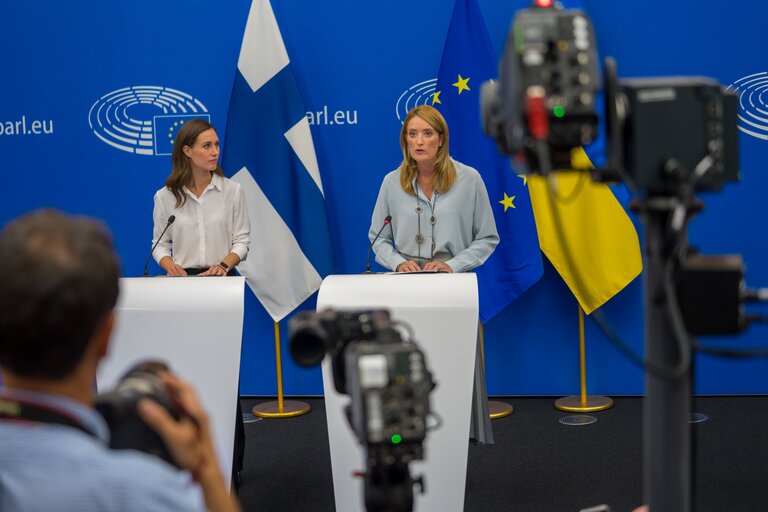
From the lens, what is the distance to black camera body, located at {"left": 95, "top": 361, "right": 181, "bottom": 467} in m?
1.35

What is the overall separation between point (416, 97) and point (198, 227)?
1.75 meters

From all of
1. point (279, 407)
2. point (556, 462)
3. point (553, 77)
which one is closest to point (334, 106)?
point (279, 407)

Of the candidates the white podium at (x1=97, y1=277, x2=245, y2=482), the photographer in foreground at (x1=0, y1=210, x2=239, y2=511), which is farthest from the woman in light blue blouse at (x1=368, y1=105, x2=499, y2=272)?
the photographer in foreground at (x1=0, y1=210, x2=239, y2=511)

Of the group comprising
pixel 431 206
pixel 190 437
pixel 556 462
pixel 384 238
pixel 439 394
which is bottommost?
Answer: pixel 556 462

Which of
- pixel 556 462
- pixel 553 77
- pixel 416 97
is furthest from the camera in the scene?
pixel 416 97

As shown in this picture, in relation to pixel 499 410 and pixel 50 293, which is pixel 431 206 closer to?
pixel 499 410

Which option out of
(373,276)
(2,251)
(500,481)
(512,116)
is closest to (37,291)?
(2,251)

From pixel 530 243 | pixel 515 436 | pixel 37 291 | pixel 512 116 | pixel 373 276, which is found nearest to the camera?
pixel 37 291

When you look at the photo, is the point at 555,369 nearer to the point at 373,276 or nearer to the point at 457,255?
the point at 457,255

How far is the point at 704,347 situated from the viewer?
1.73 meters

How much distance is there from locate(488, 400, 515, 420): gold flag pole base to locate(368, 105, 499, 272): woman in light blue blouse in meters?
1.24

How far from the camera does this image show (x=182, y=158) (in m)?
4.70

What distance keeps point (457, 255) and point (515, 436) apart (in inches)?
43.7

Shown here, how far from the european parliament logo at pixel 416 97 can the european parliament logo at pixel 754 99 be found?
5.55 ft
